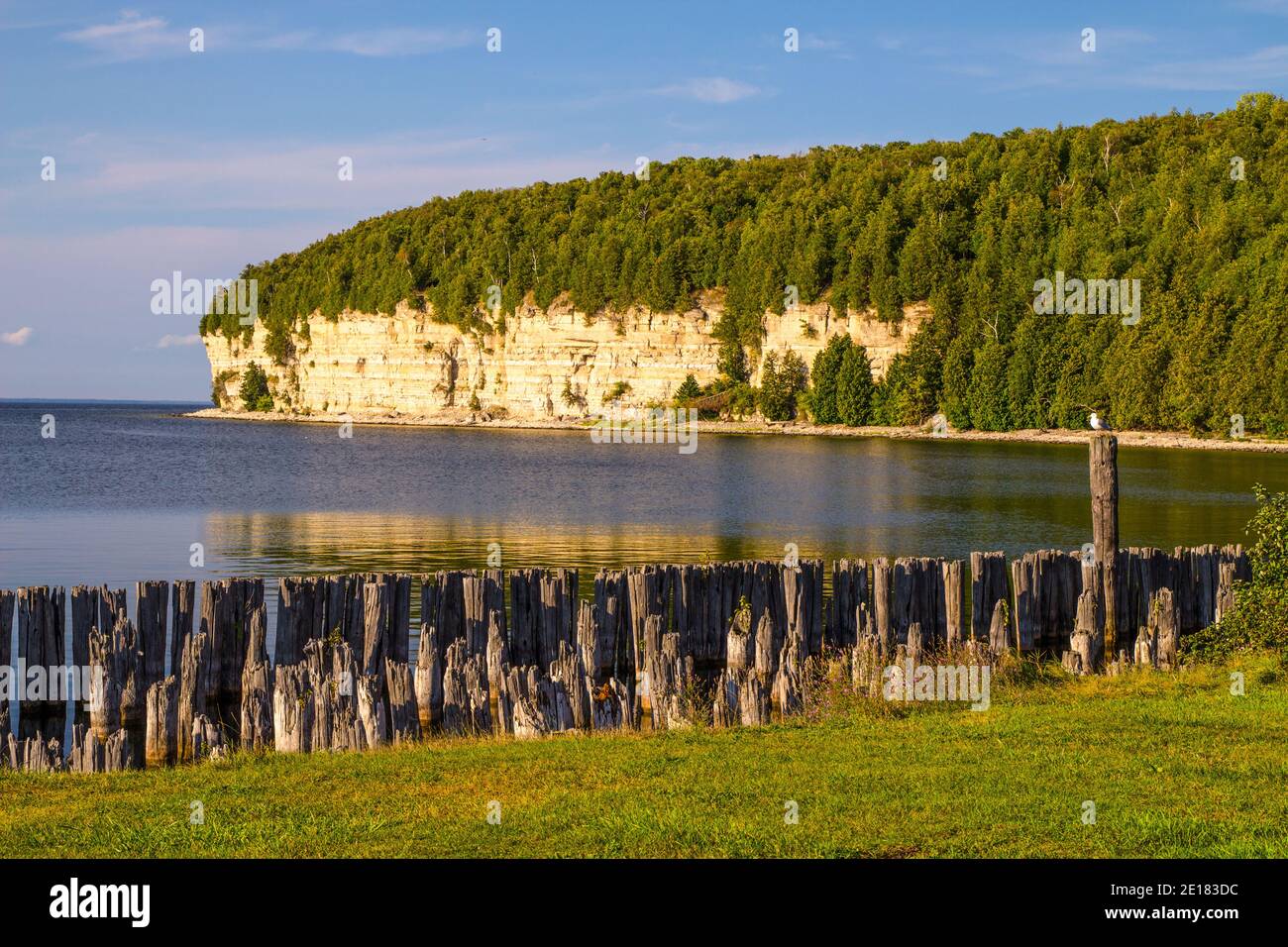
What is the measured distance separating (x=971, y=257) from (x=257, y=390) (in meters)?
97.8

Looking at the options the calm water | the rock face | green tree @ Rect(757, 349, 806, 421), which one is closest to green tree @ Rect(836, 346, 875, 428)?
the rock face

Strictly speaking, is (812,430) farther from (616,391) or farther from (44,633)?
(44,633)

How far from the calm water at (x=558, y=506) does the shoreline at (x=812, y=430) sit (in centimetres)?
626

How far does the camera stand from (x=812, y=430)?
408 ft

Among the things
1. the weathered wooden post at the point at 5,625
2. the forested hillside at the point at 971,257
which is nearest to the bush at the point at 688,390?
the forested hillside at the point at 971,257

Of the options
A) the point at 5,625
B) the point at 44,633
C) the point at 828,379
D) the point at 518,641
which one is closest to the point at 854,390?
the point at 828,379

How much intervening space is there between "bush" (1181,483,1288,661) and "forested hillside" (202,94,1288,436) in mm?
78022

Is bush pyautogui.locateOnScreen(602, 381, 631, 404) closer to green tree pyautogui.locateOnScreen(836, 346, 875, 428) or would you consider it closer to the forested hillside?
the forested hillside

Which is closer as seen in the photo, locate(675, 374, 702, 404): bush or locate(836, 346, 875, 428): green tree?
locate(836, 346, 875, 428): green tree

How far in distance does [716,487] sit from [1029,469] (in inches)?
745

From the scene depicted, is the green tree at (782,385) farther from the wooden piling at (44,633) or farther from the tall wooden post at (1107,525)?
the wooden piling at (44,633)

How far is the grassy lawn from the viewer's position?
A: 7629mm

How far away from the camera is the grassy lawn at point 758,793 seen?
25.0ft

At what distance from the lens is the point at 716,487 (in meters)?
57.2
